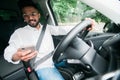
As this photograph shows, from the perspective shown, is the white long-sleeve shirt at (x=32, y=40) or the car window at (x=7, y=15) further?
the car window at (x=7, y=15)

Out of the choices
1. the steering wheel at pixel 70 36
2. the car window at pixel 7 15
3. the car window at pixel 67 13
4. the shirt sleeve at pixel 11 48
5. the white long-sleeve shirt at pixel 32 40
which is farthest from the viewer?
the car window at pixel 7 15

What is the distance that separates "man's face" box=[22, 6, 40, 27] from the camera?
2.79 metres

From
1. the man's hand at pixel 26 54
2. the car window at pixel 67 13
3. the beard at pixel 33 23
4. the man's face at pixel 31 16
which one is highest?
the man's face at pixel 31 16

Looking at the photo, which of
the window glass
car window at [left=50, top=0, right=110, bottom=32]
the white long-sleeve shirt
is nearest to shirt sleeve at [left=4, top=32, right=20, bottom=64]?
the white long-sleeve shirt

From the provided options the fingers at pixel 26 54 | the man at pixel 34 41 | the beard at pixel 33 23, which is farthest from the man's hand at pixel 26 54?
the beard at pixel 33 23

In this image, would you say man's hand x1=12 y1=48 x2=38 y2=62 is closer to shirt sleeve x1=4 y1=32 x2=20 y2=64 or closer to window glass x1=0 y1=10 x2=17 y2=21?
shirt sleeve x1=4 y1=32 x2=20 y2=64

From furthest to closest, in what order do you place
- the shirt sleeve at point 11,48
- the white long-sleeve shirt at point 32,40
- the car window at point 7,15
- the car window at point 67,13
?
the car window at point 7,15 → the car window at point 67,13 → the white long-sleeve shirt at point 32,40 → the shirt sleeve at point 11,48

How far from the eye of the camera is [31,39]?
2.84m

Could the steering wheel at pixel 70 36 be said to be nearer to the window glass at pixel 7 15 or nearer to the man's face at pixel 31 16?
the man's face at pixel 31 16

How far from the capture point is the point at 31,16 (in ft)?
9.13

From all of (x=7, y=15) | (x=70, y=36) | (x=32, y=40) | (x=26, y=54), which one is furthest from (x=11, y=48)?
(x=7, y=15)

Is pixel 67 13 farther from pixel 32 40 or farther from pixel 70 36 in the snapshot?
pixel 70 36

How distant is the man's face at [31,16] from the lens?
2.79m

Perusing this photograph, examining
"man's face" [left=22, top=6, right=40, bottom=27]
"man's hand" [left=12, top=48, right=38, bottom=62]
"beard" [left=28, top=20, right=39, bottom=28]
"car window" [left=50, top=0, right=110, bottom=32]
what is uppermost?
"man's face" [left=22, top=6, right=40, bottom=27]
